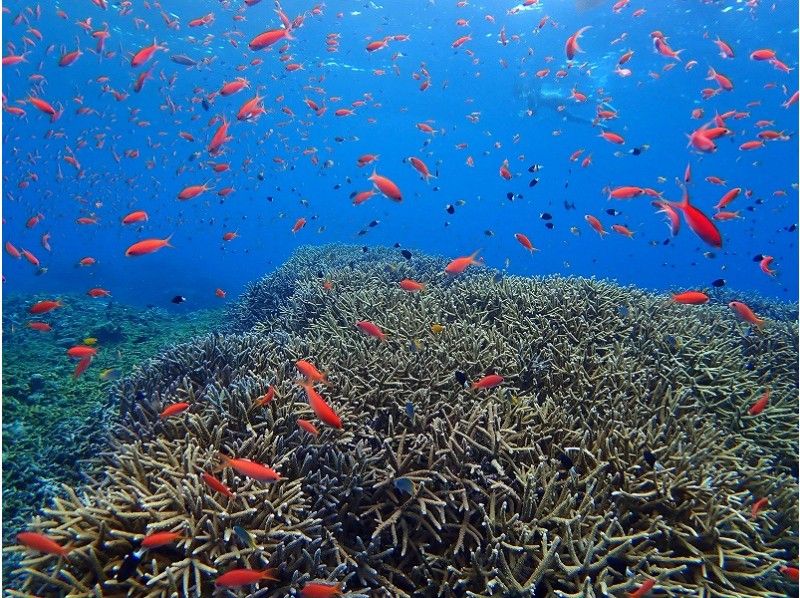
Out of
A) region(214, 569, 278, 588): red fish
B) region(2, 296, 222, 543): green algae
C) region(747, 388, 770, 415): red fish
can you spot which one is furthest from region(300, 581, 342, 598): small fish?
region(747, 388, 770, 415): red fish

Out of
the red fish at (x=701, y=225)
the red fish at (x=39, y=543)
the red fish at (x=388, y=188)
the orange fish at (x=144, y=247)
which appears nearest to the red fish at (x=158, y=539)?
the red fish at (x=39, y=543)

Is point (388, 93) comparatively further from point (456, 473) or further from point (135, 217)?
point (456, 473)

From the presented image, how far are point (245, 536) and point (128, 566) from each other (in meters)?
0.70

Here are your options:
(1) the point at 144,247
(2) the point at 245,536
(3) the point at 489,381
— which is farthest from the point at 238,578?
(1) the point at 144,247

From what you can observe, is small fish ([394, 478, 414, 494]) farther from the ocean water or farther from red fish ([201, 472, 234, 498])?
red fish ([201, 472, 234, 498])

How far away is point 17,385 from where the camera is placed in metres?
7.65

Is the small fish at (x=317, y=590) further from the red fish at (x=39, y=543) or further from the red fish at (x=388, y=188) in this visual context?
the red fish at (x=388, y=188)

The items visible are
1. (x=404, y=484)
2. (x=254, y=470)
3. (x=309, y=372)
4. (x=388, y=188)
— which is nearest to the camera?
(x=254, y=470)

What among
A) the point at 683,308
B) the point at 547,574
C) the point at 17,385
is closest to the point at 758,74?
the point at 683,308

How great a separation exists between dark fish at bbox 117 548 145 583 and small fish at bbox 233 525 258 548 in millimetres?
567

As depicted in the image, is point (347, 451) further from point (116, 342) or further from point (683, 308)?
point (116, 342)

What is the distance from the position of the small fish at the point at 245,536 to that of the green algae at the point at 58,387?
173 centimetres

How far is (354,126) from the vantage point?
2512 inches

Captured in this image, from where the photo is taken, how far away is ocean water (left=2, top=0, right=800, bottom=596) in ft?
23.9
